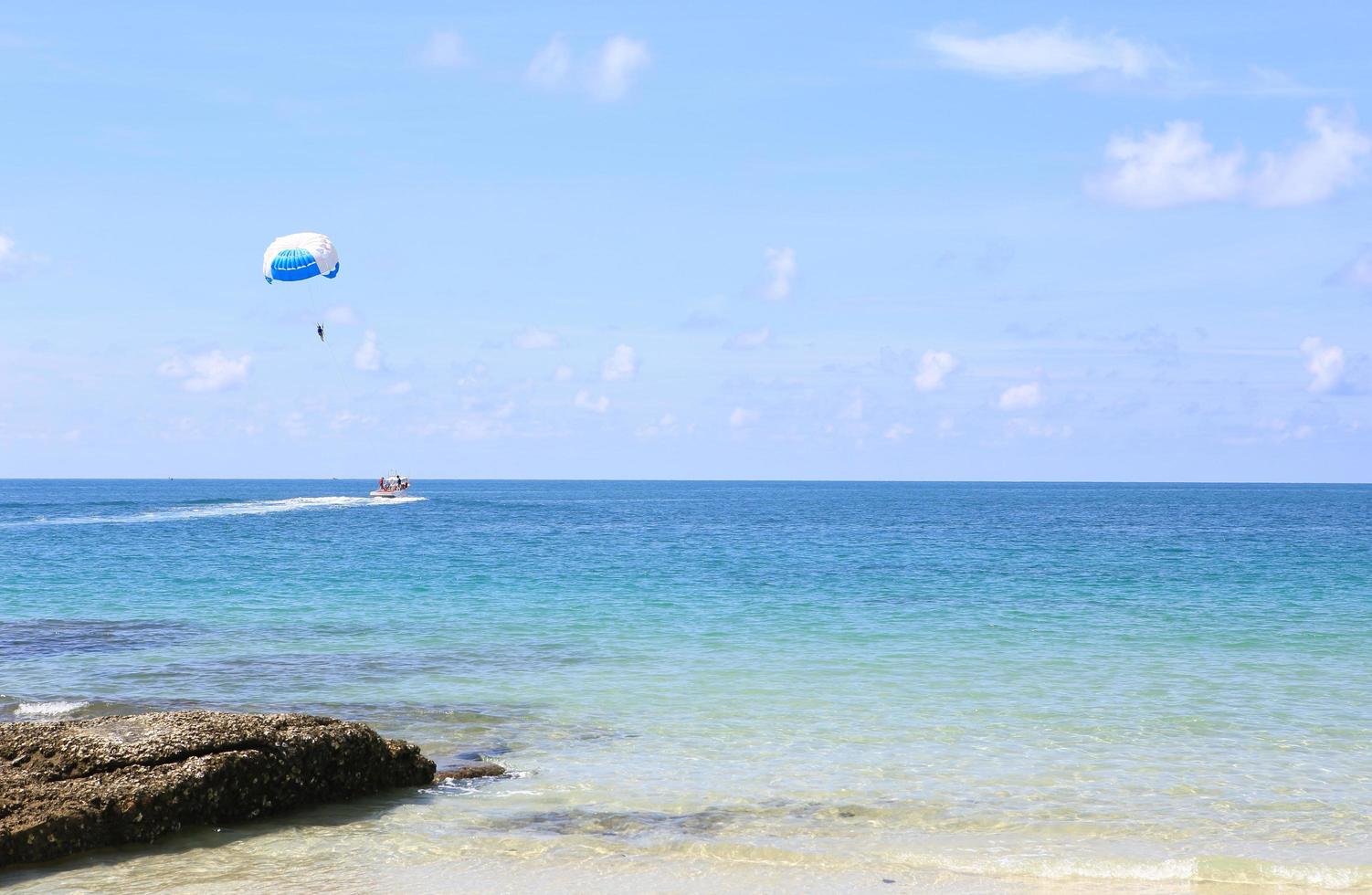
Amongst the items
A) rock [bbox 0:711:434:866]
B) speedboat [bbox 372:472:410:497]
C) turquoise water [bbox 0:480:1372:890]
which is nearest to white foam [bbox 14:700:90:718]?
turquoise water [bbox 0:480:1372:890]

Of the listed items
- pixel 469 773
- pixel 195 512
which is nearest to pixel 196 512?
pixel 195 512

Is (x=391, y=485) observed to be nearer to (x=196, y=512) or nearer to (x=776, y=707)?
(x=196, y=512)

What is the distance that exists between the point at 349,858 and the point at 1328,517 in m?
108

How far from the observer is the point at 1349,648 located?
810 inches

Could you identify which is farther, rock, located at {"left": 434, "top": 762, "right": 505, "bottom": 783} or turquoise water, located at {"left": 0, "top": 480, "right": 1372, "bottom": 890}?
rock, located at {"left": 434, "top": 762, "right": 505, "bottom": 783}

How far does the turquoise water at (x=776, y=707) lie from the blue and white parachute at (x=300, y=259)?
9.93 meters

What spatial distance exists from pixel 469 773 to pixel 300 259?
30143 mm

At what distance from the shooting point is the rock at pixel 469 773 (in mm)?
11406

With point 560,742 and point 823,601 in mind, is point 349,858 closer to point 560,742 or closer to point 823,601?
point 560,742

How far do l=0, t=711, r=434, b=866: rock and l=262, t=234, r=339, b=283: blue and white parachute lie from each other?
29.7 m

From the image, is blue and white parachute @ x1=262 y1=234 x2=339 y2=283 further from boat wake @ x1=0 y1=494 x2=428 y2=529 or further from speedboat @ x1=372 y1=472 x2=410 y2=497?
speedboat @ x1=372 y1=472 x2=410 y2=497

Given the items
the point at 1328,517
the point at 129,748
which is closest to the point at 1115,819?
the point at 129,748

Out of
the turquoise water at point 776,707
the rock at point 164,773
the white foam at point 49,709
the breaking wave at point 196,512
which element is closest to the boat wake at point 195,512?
the breaking wave at point 196,512

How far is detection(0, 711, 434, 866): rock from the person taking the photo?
888 cm
